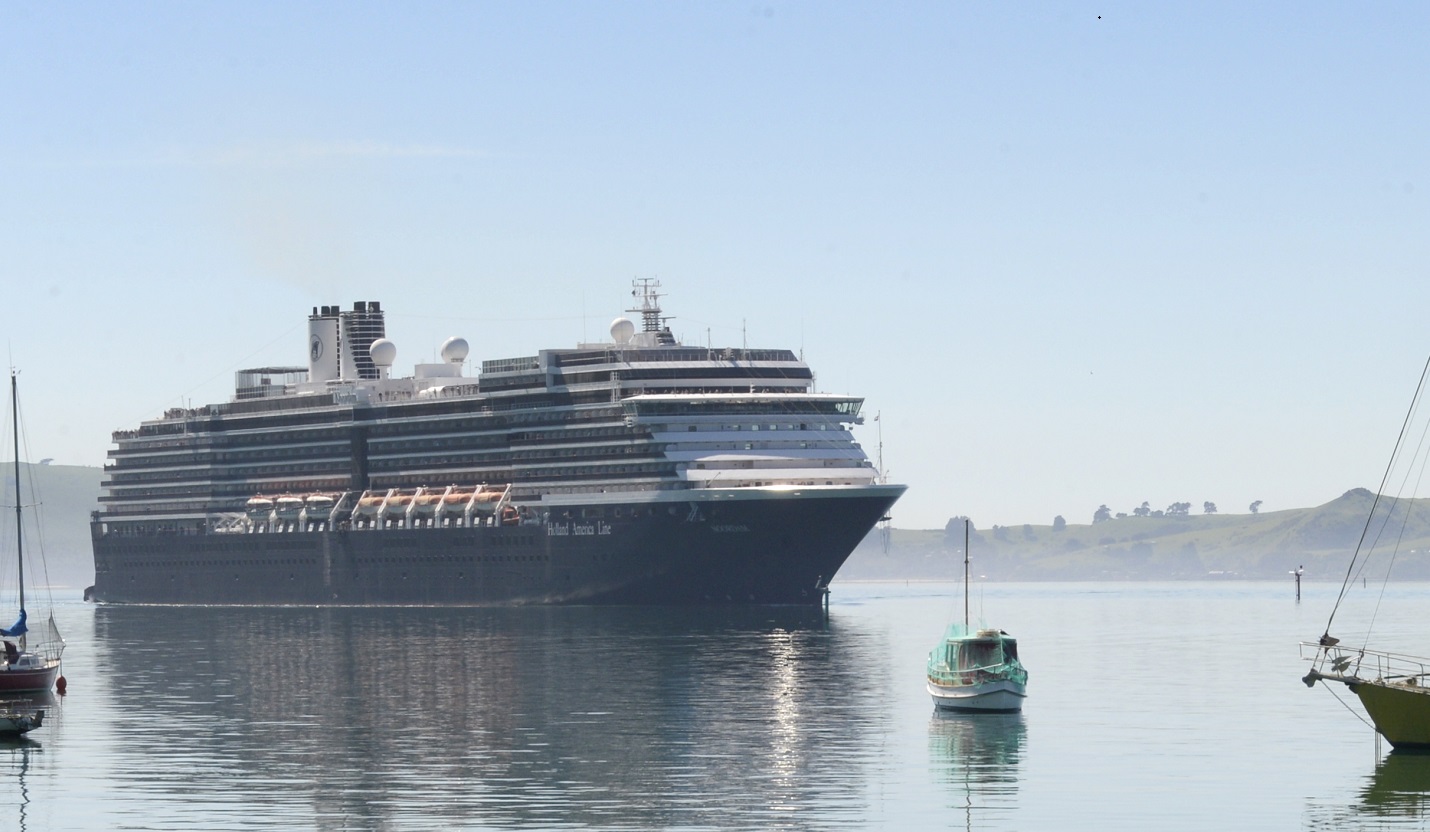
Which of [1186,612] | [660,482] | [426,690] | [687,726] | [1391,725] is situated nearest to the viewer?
[1391,725]

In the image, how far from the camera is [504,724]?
70.9 metres

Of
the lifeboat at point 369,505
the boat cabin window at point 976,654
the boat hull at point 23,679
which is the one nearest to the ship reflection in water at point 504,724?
the boat hull at point 23,679

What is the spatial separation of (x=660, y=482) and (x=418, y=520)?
2837cm

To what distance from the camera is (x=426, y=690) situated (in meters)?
84.3

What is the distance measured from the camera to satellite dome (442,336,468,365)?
17925 centimetres

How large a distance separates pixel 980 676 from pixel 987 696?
724mm

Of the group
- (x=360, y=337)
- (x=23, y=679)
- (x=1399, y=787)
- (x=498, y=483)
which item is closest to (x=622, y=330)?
(x=498, y=483)

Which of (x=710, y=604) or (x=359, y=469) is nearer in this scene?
(x=710, y=604)

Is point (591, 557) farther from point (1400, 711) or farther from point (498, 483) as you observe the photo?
point (1400, 711)

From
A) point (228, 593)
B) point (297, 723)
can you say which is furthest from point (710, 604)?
point (297, 723)

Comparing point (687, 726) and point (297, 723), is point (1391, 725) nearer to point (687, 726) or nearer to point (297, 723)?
point (687, 726)

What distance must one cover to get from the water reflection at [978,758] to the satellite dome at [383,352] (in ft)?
371

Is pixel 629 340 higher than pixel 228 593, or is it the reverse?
pixel 629 340

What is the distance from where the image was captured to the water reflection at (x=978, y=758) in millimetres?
53353
